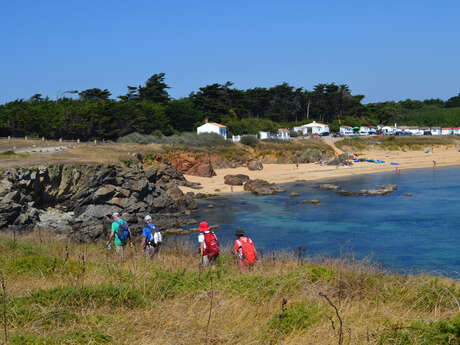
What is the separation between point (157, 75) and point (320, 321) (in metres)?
81.6

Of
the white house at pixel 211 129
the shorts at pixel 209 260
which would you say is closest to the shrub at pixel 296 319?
the shorts at pixel 209 260

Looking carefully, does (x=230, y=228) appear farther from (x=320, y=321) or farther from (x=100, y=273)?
(x=320, y=321)

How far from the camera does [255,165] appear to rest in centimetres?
6234

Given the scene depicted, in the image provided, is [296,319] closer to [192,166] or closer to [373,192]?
[373,192]

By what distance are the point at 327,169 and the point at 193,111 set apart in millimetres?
27047

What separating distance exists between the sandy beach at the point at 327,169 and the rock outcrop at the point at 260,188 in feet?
3.38

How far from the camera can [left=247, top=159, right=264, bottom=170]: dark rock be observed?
6188 centimetres

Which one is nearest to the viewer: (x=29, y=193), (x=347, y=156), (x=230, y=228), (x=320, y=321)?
(x=320, y=321)

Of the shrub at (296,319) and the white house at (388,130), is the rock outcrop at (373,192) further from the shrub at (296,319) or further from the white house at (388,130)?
the white house at (388,130)


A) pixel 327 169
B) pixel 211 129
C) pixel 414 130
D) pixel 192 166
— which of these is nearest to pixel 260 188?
pixel 192 166

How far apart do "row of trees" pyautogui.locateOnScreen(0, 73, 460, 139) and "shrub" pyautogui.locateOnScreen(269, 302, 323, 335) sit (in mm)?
54938

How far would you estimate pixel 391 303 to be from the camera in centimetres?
746

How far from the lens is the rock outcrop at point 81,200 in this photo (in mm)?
25031

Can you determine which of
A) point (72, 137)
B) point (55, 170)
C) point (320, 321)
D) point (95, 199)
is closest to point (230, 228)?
point (95, 199)
